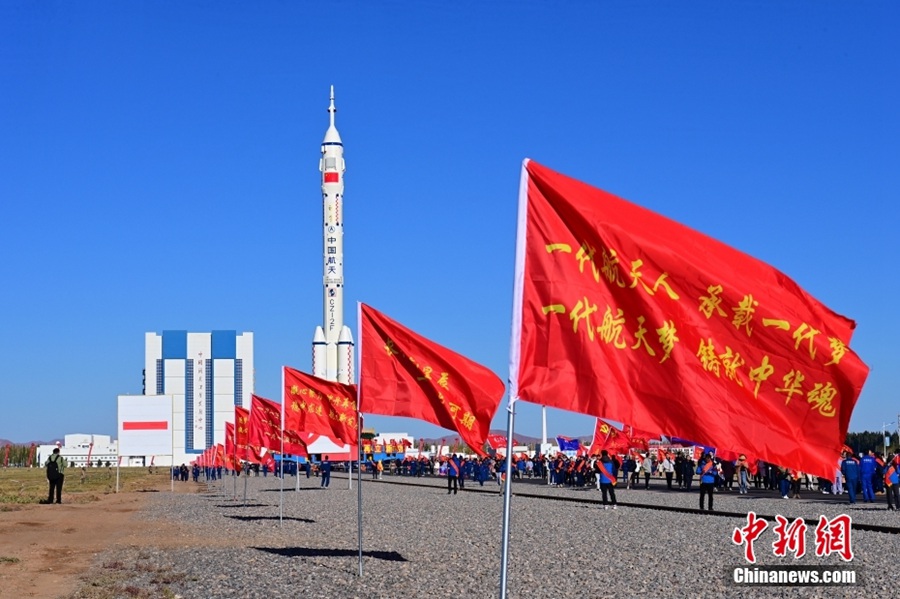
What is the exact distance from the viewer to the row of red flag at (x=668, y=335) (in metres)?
7.80

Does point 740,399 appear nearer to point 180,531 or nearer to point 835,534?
point 835,534

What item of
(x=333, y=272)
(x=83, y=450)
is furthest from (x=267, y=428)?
(x=83, y=450)

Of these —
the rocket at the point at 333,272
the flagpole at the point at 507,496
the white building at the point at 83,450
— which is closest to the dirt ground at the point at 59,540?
the flagpole at the point at 507,496

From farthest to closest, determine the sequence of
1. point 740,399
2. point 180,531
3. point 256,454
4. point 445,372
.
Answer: point 256,454 → point 180,531 → point 445,372 → point 740,399

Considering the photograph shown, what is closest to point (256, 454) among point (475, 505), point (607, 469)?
point (475, 505)

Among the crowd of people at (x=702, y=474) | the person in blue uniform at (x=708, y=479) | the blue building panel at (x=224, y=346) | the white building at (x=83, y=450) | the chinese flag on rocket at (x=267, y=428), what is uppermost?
the blue building panel at (x=224, y=346)

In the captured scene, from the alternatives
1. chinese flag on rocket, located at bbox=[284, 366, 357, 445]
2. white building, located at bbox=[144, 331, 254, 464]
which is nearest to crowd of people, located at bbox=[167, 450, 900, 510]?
chinese flag on rocket, located at bbox=[284, 366, 357, 445]

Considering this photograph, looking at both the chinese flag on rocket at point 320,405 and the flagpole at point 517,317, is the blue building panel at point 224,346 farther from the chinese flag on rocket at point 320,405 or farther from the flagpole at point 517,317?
the flagpole at point 517,317

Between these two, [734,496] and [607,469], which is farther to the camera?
[734,496]

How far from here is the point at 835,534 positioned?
21078mm

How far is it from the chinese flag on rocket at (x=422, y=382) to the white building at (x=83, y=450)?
13624 cm

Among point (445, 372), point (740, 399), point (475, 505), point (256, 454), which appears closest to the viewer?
point (740, 399)

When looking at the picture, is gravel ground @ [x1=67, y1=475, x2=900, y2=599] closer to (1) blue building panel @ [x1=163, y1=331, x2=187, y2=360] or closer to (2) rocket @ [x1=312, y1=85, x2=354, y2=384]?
(2) rocket @ [x1=312, y1=85, x2=354, y2=384]

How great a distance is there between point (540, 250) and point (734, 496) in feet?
111
